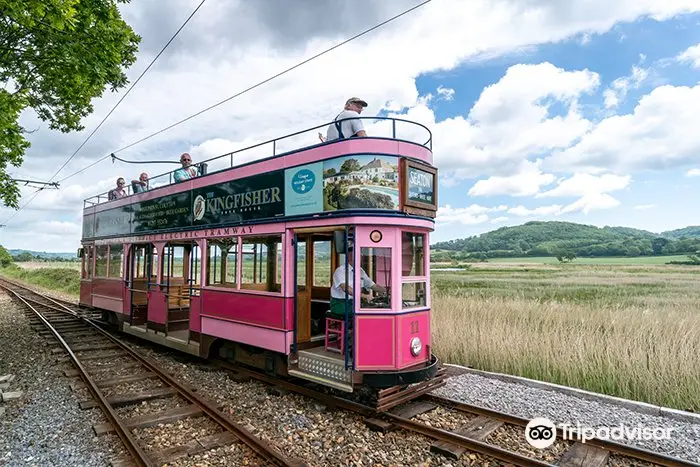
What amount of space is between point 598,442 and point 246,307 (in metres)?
5.03

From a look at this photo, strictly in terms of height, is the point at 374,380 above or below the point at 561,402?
above

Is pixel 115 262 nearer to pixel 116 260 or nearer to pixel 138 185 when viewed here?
pixel 116 260

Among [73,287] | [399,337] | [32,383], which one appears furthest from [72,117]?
[73,287]

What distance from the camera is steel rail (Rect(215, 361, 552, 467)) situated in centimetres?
414

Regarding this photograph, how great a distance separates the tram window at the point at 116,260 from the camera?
11.0m

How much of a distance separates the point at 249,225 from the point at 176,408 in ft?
9.39

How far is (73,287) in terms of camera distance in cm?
2778

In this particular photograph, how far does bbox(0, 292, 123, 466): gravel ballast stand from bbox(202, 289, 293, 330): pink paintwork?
229cm

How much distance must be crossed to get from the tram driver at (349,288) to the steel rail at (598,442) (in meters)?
1.73

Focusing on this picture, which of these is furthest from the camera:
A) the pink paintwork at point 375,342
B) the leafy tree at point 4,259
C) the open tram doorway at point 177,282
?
the leafy tree at point 4,259

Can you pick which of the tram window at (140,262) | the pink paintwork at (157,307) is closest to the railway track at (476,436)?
the pink paintwork at (157,307)

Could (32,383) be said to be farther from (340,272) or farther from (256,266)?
(340,272)

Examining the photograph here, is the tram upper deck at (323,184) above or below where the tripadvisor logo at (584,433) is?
above

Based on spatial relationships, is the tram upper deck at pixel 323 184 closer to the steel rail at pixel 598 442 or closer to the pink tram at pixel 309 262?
the pink tram at pixel 309 262
